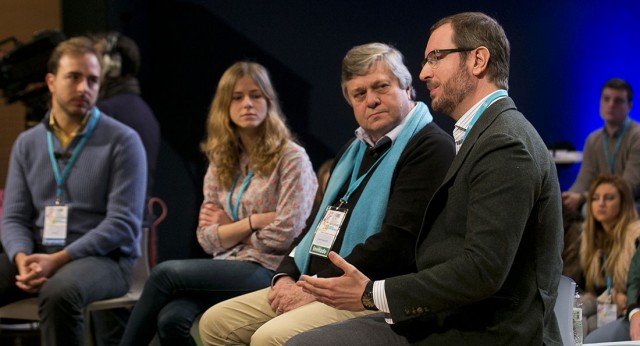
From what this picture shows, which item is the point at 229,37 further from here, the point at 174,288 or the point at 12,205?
the point at 174,288

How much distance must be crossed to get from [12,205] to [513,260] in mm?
2554

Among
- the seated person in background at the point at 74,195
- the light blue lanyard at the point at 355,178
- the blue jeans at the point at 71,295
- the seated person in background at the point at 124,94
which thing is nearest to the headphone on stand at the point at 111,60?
the seated person in background at the point at 124,94

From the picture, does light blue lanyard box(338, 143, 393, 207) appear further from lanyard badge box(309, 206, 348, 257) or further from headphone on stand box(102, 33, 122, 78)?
headphone on stand box(102, 33, 122, 78)

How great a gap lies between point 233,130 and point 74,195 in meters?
0.77

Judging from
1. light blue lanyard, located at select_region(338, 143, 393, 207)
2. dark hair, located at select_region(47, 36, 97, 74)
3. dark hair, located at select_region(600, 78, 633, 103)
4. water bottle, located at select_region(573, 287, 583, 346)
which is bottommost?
water bottle, located at select_region(573, 287, 583, 346)

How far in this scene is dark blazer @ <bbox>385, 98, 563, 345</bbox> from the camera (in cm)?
186

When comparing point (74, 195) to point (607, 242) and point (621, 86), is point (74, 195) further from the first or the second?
point (621, 86)

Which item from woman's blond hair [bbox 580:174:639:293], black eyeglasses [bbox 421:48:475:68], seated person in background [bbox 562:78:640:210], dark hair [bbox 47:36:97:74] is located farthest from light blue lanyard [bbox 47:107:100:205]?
seated person in background [bbox 562:78:640:210]

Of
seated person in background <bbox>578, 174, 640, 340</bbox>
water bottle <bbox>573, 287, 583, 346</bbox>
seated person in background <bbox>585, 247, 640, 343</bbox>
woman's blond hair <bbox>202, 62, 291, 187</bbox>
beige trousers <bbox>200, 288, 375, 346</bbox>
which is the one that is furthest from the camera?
seated person in background <bbox>578, 174, 640, 340</bbox>

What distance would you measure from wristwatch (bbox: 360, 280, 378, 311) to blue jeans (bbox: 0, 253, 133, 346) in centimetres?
169

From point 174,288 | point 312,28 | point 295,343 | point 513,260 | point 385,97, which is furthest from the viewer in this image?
point 312,28

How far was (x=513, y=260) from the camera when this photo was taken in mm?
1918

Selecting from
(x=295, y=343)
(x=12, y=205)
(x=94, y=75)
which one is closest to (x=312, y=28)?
(x=94, y=75)

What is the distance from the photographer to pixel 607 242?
14.0 ft
